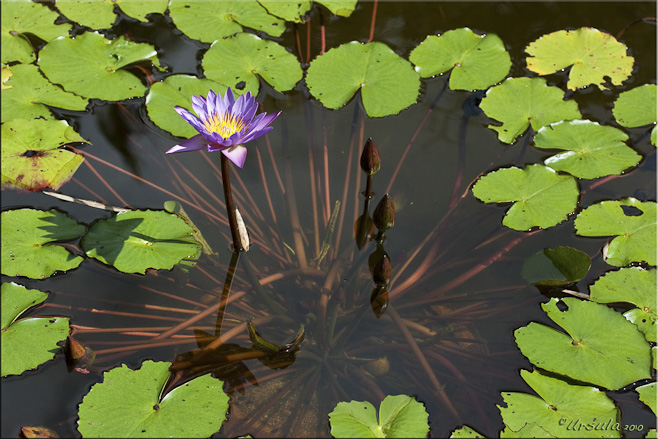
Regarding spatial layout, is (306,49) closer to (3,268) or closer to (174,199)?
(174,199)

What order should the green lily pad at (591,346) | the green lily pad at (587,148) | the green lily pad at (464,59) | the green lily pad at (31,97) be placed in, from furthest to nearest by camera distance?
the green lily pad at (464,59)
the green lily pad at (31,97)
the green lily pad at (587,148)
the green lily pad at (591,346)

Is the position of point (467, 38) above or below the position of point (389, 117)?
above

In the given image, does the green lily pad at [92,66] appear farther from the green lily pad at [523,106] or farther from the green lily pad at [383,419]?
the green lily pad at [383,419]

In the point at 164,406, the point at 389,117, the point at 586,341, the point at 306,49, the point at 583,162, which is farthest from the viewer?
the point at 306,49

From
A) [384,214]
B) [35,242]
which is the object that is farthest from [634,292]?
[35,242]

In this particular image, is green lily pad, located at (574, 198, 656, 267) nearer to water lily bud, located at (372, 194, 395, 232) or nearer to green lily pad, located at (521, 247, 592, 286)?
green lily pad, located at (521, 247, 592, 286)

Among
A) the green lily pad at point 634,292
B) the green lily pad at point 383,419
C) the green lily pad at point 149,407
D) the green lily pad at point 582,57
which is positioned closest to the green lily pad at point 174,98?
the green lily pad at point 149,407

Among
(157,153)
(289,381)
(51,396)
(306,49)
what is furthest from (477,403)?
(306,49)

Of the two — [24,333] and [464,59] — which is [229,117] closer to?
[24,333]
